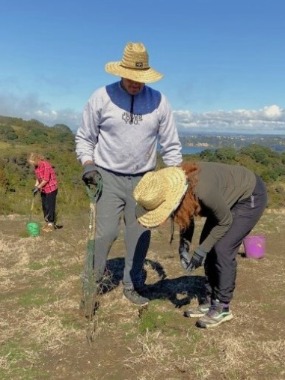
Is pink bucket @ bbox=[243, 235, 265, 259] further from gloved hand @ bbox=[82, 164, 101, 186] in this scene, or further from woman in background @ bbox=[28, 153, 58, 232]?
woman in background @ bbox=[28, 153, 58, 232]

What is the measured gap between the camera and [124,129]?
13.4 ft

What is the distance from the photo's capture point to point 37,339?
4062mm

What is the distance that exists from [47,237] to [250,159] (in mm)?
24445

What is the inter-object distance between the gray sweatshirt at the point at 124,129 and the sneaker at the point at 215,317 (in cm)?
136

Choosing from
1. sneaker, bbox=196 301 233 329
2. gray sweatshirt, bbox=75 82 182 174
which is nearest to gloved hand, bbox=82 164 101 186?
gray sweatshirt, bbox=75 82 182 174

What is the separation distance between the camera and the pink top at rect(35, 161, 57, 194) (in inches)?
351

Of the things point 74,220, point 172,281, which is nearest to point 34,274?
point 172,281

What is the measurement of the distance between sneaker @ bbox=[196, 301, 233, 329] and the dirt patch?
60 mm

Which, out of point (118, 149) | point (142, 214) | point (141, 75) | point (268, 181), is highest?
point (141, 75)

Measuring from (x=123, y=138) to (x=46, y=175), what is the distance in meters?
5.08

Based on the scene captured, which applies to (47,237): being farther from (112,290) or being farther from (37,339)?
(37,339)

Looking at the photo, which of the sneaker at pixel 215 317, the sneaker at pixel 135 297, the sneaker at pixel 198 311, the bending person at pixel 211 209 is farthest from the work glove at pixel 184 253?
the sneaker at pixel 135 297

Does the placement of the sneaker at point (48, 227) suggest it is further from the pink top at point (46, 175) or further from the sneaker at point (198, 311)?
the sneaker at point (198, 311)

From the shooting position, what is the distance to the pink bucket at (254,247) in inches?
251
